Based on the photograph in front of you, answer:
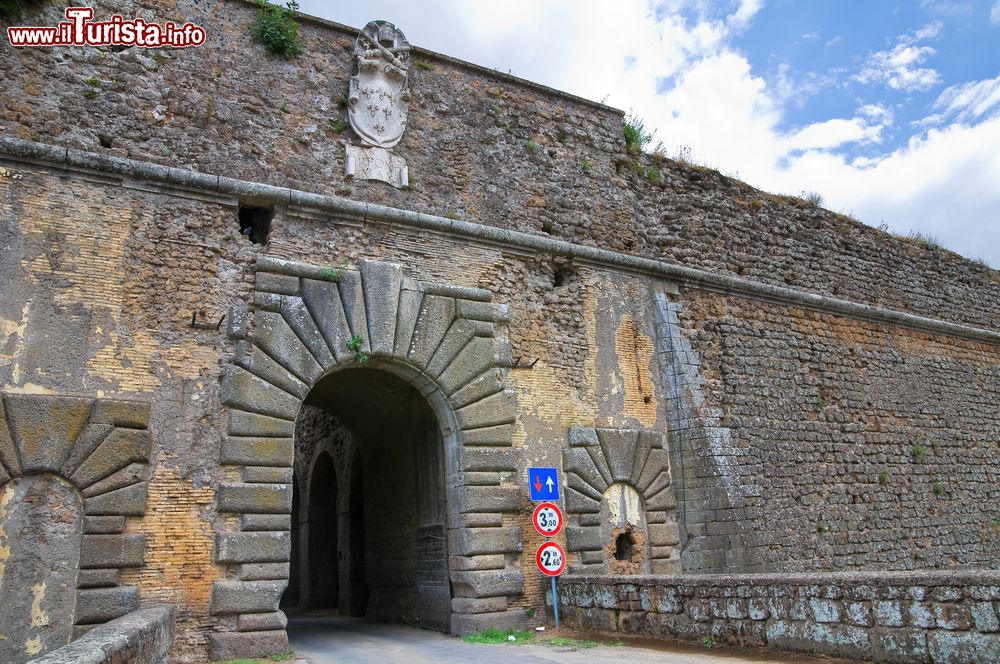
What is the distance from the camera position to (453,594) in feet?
27.6

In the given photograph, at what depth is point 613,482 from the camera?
921cm

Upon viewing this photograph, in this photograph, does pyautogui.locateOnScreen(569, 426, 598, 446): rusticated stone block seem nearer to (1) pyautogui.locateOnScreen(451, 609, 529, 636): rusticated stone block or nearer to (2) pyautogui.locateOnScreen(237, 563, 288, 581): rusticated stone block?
(1) pyautogui.locateOnScreen(451, 609, 529, 636): rusticated stone block

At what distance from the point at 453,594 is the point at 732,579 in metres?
3.38

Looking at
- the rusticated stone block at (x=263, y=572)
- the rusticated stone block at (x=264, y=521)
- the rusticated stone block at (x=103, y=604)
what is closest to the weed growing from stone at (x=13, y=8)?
the rusticated stone block at (x=264, y=521)

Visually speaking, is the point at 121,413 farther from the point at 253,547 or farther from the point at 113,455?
the point at 253,547

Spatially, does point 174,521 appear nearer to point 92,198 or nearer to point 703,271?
point 92,198

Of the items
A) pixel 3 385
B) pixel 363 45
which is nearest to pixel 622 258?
pixel 363 45

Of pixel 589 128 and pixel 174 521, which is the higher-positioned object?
pixel 589 128

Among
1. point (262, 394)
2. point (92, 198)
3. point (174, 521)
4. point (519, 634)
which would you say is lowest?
point (519, 634)

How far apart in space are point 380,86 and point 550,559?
5656mm

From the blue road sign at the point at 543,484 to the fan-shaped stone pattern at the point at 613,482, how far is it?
0.93 ft

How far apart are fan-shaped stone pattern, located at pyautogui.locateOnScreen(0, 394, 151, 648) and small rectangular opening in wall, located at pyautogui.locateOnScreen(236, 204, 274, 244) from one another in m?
2.25

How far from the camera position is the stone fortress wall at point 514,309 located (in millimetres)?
7047

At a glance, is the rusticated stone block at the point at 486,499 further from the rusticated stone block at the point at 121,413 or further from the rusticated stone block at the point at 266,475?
the rusticated stone block at the point at 121,413
